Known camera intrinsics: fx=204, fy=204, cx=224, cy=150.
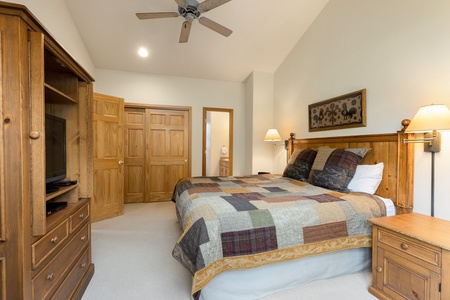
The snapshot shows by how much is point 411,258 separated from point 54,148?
2622 millimetres

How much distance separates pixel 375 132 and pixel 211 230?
2165mm

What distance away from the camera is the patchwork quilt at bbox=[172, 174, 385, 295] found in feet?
4.40

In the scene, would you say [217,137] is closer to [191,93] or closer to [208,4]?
[191,93]

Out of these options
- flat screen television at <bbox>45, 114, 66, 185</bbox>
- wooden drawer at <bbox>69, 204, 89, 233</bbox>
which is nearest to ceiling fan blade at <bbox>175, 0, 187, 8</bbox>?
flat screen television at <bbox>45, 114, 66, 185</bbox>

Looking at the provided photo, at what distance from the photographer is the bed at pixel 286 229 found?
4.50 ft

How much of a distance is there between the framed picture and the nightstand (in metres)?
1.25

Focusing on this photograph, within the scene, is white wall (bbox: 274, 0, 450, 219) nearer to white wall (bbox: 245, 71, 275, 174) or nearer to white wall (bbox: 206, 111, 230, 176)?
white wall (bbox: 245, 71, 275, 174)

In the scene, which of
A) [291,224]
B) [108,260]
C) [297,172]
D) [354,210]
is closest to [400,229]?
[354,210]

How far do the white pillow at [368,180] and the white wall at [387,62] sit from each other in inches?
12.0

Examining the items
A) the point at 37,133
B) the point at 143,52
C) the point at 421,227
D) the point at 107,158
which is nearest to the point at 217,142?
the point at 143,52

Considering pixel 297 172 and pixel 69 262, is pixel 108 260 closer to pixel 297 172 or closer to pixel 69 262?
pixel 69 262

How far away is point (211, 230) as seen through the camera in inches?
53.1

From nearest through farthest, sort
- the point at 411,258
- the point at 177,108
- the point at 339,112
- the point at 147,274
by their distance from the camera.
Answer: the point at 411,258
the point at 147,274
the point at 339,112
the point at 177,108

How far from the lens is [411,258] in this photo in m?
1.38
